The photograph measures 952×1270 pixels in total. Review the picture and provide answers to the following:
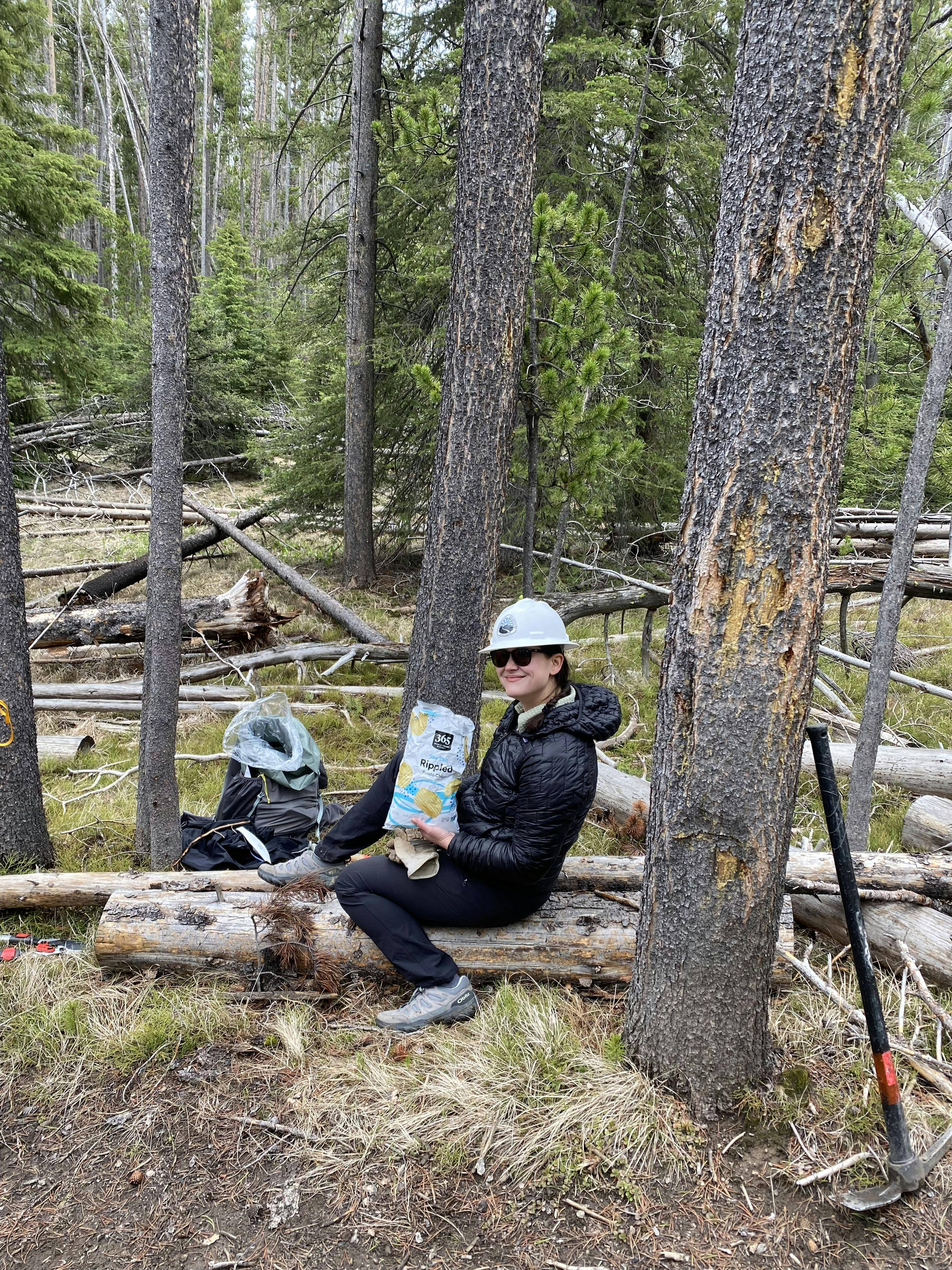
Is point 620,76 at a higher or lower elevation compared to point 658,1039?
higher

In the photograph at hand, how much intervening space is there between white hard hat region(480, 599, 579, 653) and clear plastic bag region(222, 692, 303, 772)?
1919 millimetres

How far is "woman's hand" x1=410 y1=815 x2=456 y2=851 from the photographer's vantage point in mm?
3291

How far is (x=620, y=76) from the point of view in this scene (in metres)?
7.42

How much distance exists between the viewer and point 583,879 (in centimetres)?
390

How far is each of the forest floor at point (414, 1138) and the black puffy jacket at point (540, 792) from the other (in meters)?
0.62

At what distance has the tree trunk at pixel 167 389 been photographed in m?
4.03

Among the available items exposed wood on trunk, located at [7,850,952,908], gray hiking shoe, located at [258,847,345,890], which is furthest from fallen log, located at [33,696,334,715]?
gray hiking shoe, located at [258,847,345,890]

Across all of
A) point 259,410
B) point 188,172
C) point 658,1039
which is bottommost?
point 658,1039

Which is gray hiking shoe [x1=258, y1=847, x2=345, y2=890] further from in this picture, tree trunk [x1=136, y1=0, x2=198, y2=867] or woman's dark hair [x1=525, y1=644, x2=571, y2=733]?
woman's dark hair [x1=525, y1=644, x2=571, y2=733]

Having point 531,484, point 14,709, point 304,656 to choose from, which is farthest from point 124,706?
point 531,484

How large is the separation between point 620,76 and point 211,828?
7.49 metres

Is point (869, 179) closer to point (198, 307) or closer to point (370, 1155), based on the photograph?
point (370, 1155)

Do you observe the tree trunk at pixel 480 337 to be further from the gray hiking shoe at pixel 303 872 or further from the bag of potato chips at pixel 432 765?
the bag of potato chips at pixel 432 765

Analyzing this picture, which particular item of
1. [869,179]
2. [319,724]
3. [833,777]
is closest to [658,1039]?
[833,777]
